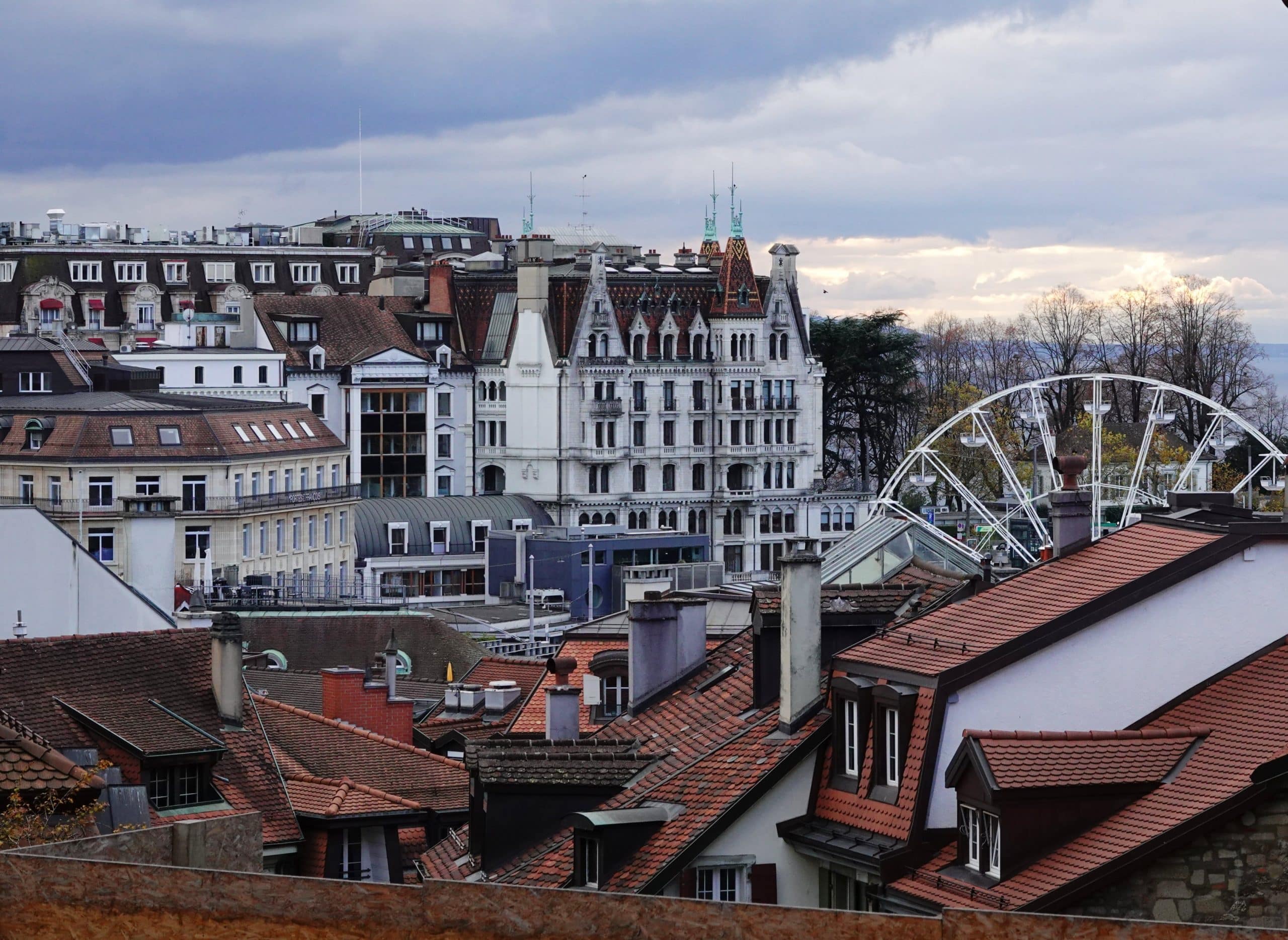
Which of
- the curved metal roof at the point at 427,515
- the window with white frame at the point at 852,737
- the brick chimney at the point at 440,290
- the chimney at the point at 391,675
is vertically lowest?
the curved metal roof at the point at 427,515

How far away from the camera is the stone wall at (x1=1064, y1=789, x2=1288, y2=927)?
2247 cm

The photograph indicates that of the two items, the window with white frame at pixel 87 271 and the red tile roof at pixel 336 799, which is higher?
the window with white frame at pixel 87 271

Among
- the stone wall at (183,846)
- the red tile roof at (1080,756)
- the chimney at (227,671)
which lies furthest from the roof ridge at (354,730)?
the stone wall at (183,846)

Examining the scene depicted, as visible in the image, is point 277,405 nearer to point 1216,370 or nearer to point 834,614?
point 1216,370

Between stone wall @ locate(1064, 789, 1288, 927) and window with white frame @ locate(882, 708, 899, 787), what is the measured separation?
3.47 m

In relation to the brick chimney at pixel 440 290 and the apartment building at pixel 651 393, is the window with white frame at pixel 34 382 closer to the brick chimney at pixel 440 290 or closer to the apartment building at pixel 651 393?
the apartment building at pixel 651 393

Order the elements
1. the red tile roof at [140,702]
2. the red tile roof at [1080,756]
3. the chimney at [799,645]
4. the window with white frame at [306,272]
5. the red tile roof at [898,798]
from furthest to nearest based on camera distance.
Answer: the window with white frame at [306,272], the red tile roof at [140,702], the chimney at [799,645], the red tile roof at [898,798], the red tile roof at [1080,756]

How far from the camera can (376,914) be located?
58.0 ft

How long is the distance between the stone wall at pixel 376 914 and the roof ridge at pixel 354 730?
74.2 feet

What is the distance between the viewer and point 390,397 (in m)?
153

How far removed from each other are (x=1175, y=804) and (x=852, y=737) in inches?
177

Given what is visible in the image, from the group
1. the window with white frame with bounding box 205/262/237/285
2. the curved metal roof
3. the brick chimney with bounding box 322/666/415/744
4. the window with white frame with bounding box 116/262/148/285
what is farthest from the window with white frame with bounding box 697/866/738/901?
the window with white frame with bounding box 205/262/237/285

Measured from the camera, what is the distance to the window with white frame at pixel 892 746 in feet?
84.4

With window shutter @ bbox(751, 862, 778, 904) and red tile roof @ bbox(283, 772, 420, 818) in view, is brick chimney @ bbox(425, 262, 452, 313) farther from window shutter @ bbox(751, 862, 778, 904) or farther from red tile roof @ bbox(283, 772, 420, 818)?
window shutter @ bbox(751, 862, 778, 904)
